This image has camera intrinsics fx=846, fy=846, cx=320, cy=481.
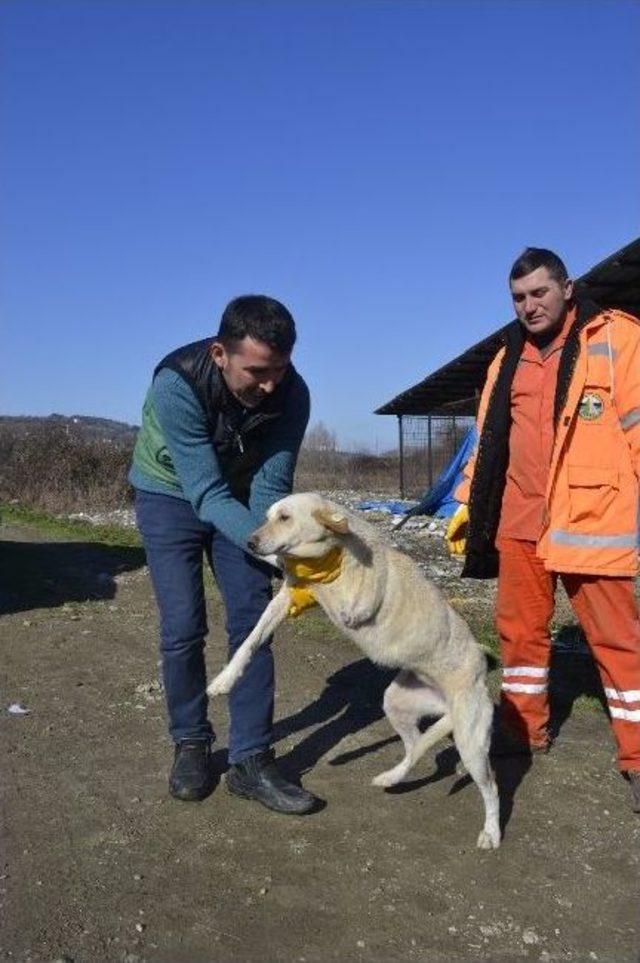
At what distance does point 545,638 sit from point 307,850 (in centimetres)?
172

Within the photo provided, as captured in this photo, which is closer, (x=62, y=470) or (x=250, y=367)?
(x=250, y=367)

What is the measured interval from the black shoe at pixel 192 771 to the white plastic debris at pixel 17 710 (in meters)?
1.45

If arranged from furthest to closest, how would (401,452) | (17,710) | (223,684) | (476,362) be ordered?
(401,452) → (476,362) → (17,710) → (223,684)

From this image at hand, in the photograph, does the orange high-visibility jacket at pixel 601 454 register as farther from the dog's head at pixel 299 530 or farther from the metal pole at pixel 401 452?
the metal pole at pixel 401 452

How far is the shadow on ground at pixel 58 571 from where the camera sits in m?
8.44

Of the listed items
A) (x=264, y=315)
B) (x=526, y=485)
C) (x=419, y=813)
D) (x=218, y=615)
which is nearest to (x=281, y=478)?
(x=264, y=315)

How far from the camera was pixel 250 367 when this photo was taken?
3395 mm

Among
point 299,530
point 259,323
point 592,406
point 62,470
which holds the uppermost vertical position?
point 259,323

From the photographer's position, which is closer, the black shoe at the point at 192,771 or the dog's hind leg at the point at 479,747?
the dog's hind leg at the point at 479,747

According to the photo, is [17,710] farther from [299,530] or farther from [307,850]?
[299,530]

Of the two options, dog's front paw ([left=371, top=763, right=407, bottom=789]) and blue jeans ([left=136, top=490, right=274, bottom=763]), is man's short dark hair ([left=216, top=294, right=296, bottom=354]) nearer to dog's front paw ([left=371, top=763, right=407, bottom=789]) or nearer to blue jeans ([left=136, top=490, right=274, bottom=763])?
blue jeans ([left=136, top=490, right=274, bottom=763])

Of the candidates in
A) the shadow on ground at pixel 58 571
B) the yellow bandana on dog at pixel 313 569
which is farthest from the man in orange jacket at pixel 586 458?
the shadow on ground at pixel 58 571

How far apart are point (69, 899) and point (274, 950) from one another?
767 millimetres


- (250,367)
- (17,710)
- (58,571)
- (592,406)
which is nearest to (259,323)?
(250,367)
